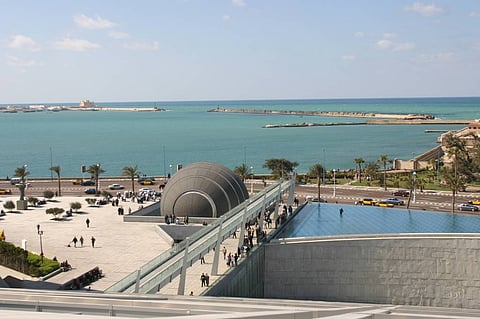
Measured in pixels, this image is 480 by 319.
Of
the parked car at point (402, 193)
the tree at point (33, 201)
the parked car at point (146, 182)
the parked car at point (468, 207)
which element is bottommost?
the parked car at point (468, 207)

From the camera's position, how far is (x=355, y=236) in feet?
106

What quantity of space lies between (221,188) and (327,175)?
43.4 meters

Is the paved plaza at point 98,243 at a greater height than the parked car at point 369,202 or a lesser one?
lesser

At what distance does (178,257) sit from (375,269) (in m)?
12.4

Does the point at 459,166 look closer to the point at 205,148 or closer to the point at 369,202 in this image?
the point at 369,202

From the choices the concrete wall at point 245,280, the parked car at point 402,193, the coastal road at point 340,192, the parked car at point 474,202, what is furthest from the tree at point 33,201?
the parked car at point 474,202

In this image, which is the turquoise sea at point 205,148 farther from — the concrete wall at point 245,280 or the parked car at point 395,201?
the concrete wall at point 245,280

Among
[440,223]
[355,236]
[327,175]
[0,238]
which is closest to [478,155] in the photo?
[327,175]

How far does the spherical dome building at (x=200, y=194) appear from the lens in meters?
40.1

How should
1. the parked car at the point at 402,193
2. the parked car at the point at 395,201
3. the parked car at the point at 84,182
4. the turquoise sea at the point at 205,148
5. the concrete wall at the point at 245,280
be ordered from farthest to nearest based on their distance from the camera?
the turquoise sea at the point at 205,148 → the parked car at the point at 84,182 → the parked car at the point at 402,193 → the parked car at the point at 395,201 → the concrete wall at the point at 245,280

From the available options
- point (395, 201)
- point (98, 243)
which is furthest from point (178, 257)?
point (395, 201)

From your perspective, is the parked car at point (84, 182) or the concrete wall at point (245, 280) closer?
the concrete wall at point (245, 280)

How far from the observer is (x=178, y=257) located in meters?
24.4

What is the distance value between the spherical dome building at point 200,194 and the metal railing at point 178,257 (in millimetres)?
5744
